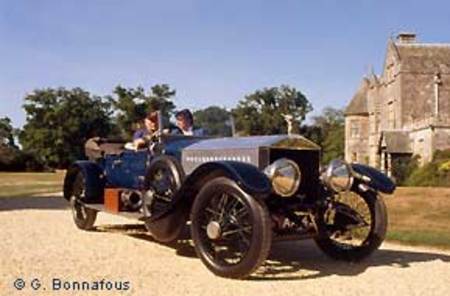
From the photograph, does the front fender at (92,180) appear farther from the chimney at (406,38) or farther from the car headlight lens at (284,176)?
the chimney at (406,38)

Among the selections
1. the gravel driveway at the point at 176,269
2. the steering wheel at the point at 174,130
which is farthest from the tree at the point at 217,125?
the gravel driveway at the point at 176,269

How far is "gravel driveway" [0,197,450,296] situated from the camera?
6488 millimetres

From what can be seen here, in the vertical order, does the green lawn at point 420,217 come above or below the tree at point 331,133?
below

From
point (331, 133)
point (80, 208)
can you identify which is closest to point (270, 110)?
point (331, 133)

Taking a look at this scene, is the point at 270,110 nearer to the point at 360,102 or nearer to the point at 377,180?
the point at 360,102

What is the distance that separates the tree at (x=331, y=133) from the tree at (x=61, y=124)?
85.0 ft

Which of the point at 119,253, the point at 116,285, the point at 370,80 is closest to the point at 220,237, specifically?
the point at 116,285

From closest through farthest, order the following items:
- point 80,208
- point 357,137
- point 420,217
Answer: point 80,208 → point 420,217 → point 357,137

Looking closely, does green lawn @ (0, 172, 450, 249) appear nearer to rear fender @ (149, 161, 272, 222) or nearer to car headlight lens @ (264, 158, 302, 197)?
car headlight lens @ (264, 158, 302, 197)

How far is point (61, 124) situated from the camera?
73.6m

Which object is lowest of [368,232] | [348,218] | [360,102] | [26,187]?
[26,187]

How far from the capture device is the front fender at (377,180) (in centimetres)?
844

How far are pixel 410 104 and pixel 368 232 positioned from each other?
1571 inches

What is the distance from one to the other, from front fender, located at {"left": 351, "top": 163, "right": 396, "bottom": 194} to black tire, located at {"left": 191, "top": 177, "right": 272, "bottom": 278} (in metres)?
2.00
